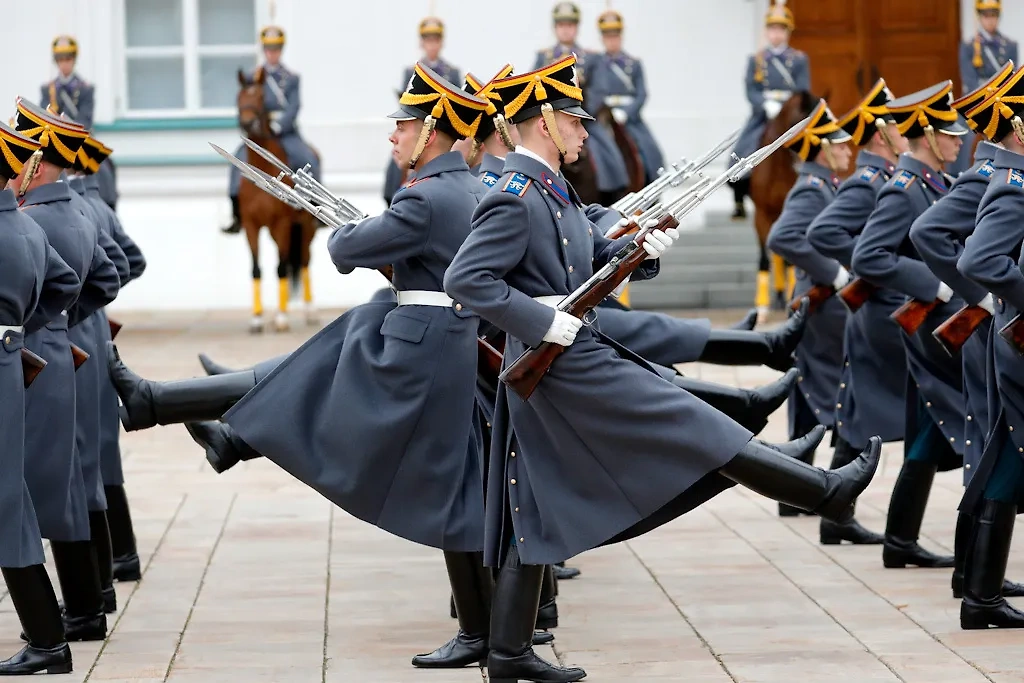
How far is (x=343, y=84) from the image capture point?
61.2 ft

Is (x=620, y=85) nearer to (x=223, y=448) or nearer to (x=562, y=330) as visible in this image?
(x=223, y=448)

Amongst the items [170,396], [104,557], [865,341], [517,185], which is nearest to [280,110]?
[865,341]

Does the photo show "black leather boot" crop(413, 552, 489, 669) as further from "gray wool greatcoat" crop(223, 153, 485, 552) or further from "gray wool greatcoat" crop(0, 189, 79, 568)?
"gray wool greatcoat" crop(0, 189, 79, 568)

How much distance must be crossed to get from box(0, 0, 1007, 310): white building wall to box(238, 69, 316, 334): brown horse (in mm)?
2063

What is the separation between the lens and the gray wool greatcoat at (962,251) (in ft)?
19.9

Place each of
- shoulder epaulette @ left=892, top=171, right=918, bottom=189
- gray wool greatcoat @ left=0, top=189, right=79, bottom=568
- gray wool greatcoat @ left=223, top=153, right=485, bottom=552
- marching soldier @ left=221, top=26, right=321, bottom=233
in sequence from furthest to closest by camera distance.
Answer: marching soldier @ left=221, top=26, right=321, bottom=233 → shoulder epaulette @ left=892, top=171, right=918, bottom=189 → gray wool greatcoat @ left=223, top=153, right=485, bottom=552 → gray wool greatcoat @ left=0, top=189, right=79, bottom=568

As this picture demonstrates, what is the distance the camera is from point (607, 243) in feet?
17.6

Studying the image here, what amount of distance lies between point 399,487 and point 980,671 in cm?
179

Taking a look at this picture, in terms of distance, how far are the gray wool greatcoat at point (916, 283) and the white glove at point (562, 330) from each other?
7.48ft

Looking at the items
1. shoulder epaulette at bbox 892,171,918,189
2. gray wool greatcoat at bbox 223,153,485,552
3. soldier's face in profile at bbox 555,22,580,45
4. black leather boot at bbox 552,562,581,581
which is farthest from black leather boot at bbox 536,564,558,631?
soldier's face in profile at bbox 555,22,580,45

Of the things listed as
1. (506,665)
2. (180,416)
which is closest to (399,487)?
(506,665)

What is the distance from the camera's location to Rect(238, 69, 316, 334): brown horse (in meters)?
15.7

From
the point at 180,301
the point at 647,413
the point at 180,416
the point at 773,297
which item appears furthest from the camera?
the point at 180,301

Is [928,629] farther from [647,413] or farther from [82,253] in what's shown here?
[82,253]
